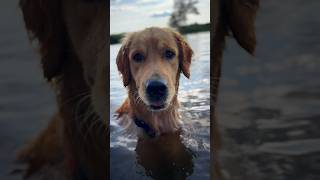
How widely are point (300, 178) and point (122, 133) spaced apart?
53.2 inches

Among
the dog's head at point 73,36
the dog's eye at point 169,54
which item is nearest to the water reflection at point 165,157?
the dog's head at point 73,36

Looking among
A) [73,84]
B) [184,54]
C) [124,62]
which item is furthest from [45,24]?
[184,54]

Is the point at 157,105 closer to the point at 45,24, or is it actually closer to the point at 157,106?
the point at 157,106

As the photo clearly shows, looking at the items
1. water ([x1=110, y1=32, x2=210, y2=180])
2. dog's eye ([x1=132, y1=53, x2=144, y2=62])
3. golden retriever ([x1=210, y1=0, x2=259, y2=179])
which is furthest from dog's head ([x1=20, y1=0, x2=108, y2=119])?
golden retriever ([x1=210, y1=0, x2=259, y2=179])

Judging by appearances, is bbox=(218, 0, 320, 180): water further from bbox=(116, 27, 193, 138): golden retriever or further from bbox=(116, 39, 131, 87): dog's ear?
bbox=(116, 39, 131, 87): dog's ear

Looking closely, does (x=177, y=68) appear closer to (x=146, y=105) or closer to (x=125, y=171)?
(x=146, y=105)

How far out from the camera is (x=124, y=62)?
435 cm

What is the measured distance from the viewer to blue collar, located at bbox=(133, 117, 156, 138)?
173 inches

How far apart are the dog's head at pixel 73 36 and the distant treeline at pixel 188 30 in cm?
7

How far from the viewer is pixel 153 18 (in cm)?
439

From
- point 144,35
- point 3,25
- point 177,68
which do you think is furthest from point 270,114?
point 3,25

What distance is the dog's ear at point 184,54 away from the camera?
4371 mm

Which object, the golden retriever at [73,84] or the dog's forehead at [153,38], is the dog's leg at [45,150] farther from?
the dog's forehead at [153,38]

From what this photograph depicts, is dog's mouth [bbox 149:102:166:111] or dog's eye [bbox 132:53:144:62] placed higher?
dog's eye [bbox 132:53:144:62]
